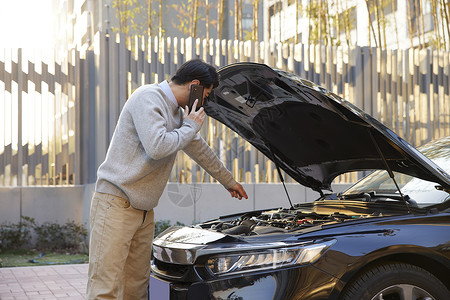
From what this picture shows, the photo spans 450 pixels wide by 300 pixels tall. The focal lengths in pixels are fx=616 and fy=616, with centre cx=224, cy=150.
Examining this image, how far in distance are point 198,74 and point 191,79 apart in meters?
0.05

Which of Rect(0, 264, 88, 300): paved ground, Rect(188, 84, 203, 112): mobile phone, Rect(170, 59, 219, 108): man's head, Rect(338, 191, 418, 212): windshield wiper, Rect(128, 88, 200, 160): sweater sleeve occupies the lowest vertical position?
Rect(0, 264, 88, 300): paved ground

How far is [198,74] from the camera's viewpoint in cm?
345

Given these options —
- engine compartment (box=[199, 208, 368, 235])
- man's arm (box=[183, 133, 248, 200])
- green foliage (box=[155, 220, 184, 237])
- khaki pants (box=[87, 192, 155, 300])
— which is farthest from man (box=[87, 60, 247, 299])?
green foliage (box=[155, 220, 184, 237])

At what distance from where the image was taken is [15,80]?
8648 mm

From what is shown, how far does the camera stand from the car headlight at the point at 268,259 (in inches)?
117

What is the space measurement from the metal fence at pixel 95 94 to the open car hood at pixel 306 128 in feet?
14.6

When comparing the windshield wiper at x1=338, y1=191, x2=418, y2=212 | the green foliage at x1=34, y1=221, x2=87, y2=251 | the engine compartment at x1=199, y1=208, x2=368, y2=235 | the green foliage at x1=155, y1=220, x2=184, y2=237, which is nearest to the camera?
the engine compartment at x1=199, y1=208, x2=368, y2=235

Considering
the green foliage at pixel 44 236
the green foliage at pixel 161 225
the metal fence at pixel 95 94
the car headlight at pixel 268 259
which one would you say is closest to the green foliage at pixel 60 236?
the green foliage at pixel 44 236

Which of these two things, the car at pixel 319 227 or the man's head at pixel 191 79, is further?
the man's head at pixel 191 79

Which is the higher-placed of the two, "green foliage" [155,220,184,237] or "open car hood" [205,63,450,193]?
"open car hood" [205,63,450,193]

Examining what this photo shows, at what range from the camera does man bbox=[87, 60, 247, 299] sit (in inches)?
128

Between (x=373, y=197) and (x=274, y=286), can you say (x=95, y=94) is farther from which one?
(x=274, y=286)

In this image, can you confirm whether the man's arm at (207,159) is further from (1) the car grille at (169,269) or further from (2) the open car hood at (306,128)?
(1) the car grille at (169,269)

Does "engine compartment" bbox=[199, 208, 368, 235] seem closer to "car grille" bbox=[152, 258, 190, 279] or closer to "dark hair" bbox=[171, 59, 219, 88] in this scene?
"car grille" bbox=[152, 258, 190, 279]
